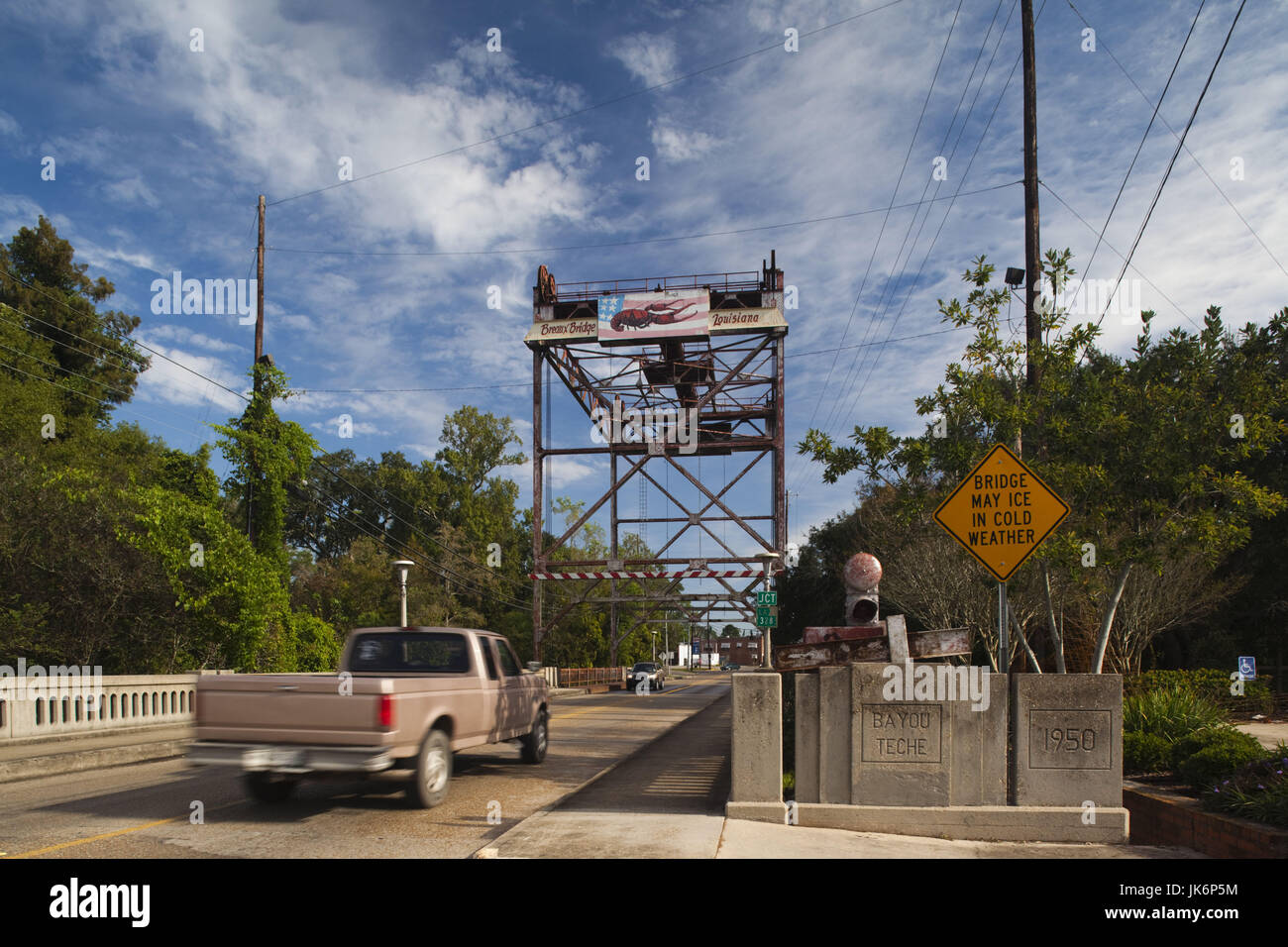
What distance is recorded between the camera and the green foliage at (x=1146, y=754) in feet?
35.4

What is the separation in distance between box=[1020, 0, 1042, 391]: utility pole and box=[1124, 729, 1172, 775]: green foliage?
4636 millimetres

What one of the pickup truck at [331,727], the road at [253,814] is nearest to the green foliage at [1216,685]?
the road at [253,814]

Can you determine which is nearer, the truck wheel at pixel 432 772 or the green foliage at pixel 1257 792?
the green foliage at pixel 1257 792

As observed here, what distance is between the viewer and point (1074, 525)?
443 inches

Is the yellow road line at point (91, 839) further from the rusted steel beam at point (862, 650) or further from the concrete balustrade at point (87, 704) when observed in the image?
the rusted steel beam at point (862, 650)

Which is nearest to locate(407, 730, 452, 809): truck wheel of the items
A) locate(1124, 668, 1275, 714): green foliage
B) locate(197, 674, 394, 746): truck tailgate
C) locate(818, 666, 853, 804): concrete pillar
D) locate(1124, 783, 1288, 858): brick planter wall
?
locate(197, 674, 394, 746): truck tailgate

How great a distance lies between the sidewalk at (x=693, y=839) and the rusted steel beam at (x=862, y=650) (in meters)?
1.54

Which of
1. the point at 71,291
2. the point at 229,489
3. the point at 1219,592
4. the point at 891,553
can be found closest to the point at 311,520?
the point at 71,291

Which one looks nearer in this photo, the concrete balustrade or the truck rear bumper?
the truck rear bumper

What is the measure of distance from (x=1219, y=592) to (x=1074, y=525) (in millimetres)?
19670

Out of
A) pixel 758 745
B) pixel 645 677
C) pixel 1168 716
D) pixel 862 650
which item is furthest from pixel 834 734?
pixel 645 677

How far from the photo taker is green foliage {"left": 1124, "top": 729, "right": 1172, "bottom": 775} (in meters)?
10.8
